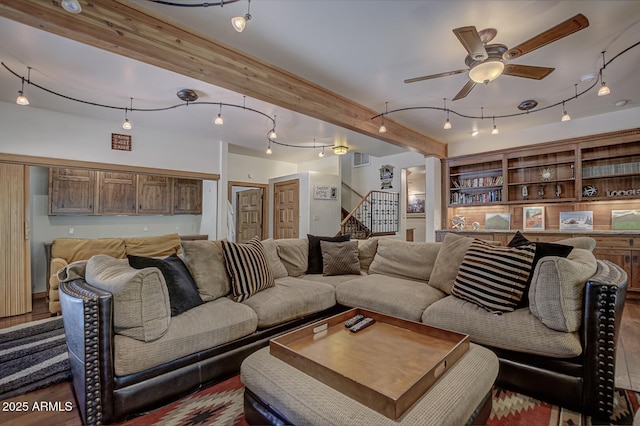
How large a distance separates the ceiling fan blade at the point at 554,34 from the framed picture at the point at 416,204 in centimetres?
643

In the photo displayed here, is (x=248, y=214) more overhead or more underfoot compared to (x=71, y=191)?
more underfoot

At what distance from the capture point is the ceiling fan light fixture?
7.90 feet

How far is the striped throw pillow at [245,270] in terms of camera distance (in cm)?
240

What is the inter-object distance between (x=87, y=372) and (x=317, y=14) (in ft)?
8.74

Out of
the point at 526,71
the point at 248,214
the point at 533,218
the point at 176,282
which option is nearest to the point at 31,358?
the point at 176,282

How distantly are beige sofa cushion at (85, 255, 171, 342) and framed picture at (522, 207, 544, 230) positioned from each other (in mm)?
5704

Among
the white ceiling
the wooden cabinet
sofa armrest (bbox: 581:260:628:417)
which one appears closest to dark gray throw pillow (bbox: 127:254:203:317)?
the white ceiling

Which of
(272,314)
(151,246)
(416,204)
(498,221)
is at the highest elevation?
(416,204)

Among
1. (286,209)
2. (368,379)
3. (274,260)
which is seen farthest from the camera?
(286,209)

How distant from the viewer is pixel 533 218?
512 cm

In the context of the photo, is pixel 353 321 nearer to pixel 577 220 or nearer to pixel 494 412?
pixel 494 412

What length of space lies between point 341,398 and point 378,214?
6.74 m

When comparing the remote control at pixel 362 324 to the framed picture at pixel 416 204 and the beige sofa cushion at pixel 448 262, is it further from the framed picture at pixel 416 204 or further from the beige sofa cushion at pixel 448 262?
the framed picture at pixel 416 204

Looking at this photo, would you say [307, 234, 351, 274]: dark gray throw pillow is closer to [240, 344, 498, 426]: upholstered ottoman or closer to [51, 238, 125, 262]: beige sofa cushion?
[240, 344, 498, 426]: upholstered ottoman
